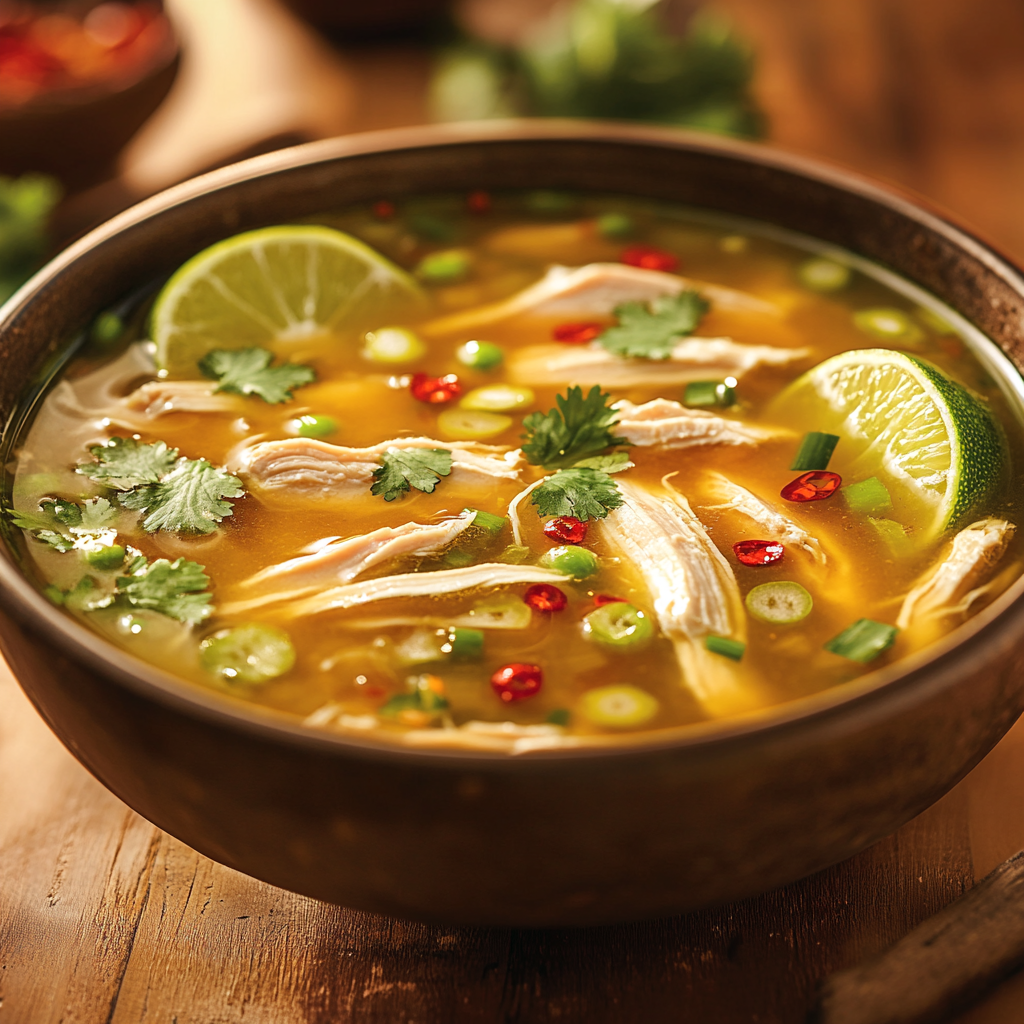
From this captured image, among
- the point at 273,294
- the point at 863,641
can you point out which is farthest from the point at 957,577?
the point at 273,294

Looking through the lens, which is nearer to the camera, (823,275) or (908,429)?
(908,429)

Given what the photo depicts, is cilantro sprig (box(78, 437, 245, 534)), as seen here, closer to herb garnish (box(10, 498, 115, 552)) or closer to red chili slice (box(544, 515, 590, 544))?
herb garnish (box(10, 498, 115, 552))

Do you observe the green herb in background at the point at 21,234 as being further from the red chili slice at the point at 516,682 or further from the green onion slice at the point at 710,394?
the red chili slice at the point at 516,682

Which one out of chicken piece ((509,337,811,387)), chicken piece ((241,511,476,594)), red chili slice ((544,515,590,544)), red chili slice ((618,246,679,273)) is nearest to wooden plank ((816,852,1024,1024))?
red chili slice ((544,515,590,544))

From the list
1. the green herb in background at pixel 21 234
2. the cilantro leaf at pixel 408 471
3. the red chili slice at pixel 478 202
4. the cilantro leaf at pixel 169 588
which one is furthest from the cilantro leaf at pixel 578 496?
the green herb in background at pixel 21 234

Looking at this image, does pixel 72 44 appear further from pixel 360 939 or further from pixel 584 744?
pixel 584 744

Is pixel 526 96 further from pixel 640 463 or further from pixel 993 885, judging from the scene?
pixel 993 885
